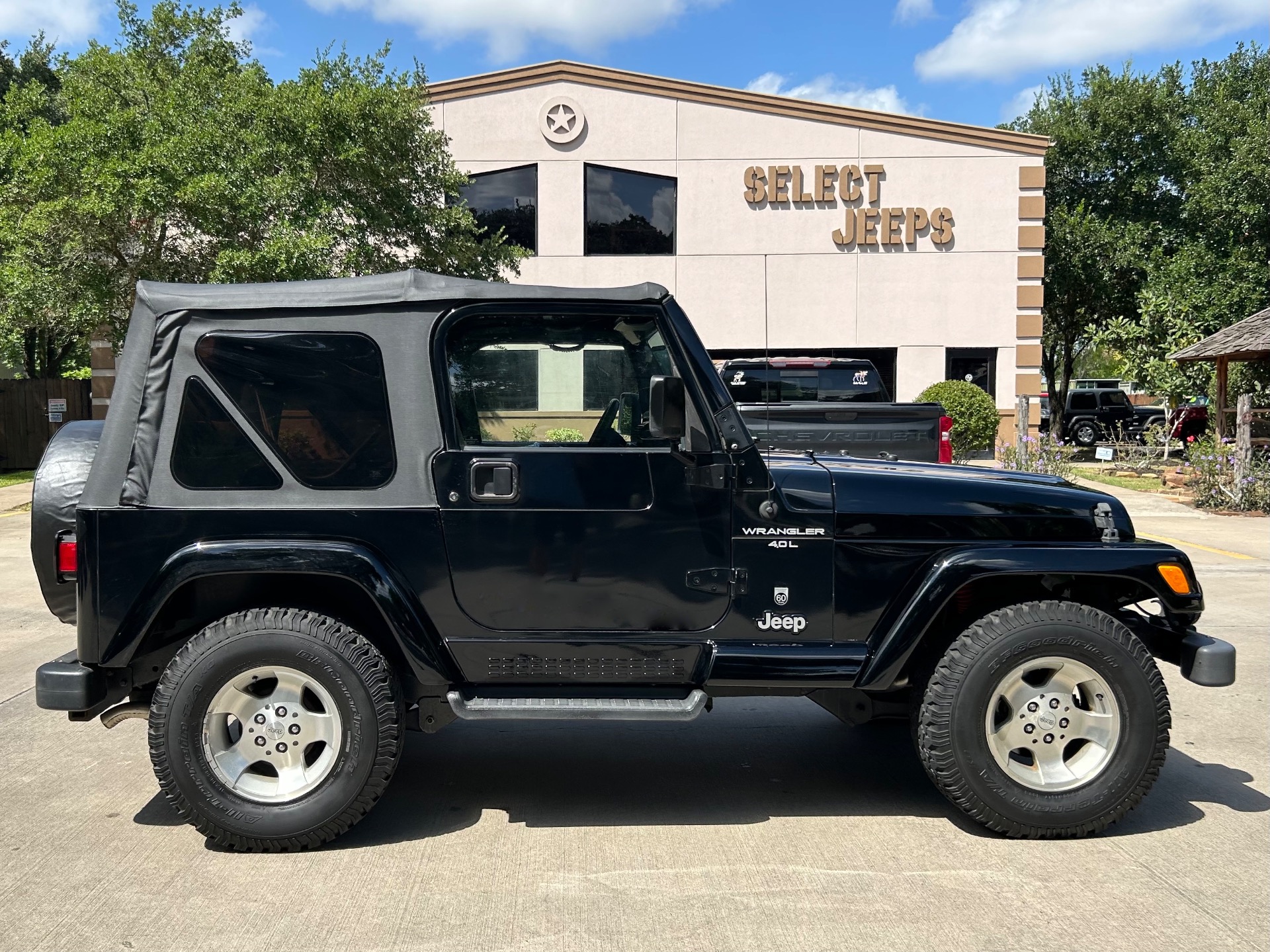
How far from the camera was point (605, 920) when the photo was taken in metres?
3.31

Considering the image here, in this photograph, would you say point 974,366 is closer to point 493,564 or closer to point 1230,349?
point 1230,349

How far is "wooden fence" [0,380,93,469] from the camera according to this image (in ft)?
72.1

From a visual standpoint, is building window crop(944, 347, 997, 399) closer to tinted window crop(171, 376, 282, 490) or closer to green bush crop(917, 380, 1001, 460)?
green bush crop(917, 380, 1001, 460)

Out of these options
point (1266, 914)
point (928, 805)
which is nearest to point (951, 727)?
point (928, 805)

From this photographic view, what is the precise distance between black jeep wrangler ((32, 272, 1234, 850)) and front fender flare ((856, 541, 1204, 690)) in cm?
1

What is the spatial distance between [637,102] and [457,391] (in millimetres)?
18349

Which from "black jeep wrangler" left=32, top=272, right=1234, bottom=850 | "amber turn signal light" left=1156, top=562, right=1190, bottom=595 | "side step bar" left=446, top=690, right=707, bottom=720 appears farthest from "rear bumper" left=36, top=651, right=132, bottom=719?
"amber turn signal light" left=1156, top=562, right=1190, bottom=595

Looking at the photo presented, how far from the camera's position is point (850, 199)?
21.1 m

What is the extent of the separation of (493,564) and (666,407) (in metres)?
0.87

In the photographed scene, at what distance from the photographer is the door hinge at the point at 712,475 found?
3.88 metres

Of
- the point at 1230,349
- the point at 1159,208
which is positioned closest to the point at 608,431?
the point at 1230,349

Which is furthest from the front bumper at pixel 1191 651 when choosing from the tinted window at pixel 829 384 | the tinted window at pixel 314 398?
the tinted window at pixel 829 384

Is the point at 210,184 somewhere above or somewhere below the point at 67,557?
above

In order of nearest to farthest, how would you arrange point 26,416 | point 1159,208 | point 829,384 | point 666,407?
point 666,407 → point 829,384 → point 26,416 → point 1159,208
